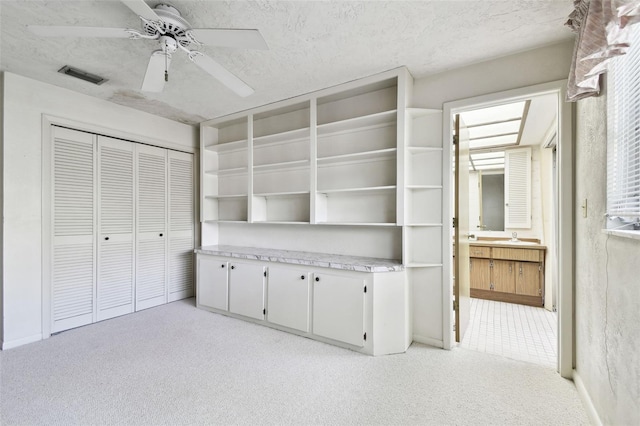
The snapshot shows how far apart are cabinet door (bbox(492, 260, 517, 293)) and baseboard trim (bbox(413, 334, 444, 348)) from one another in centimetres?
210

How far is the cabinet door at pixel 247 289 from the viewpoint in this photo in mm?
3188

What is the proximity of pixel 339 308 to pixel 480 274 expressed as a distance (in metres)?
2.76

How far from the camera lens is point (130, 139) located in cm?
358

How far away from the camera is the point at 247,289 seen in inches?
129

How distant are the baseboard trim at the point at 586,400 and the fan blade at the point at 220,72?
3.12 m

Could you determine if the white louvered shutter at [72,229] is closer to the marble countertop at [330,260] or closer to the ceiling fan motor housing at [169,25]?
the marble countertop at [330,260]

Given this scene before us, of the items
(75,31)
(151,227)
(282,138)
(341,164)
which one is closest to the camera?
(75,31)

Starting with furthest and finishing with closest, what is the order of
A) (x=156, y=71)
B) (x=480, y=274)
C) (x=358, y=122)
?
1. (x=480, y=274)
2. (x=358, y=122)
3. (x=156, y=71)

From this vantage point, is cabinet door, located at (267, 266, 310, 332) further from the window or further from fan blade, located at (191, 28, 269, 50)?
the window

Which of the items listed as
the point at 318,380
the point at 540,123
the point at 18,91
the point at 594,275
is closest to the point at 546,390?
the point at 594,275

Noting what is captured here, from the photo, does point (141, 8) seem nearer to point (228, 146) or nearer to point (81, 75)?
point (81, 75)

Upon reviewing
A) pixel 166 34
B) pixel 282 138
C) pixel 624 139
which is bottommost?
pixel 624 139

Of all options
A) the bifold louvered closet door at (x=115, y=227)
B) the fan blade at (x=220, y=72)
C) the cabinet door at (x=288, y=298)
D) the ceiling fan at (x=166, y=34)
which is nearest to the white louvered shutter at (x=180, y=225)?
the bifold louvered closet door at (x=115, y=227)

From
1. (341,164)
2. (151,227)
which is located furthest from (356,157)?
(151,227)
